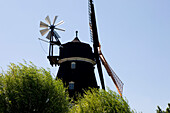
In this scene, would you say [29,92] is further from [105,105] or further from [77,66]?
[77,66]

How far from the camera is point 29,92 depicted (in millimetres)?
15906

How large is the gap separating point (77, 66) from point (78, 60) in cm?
79

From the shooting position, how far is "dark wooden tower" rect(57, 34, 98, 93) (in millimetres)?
28528


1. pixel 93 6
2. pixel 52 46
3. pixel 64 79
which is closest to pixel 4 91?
pixel 64 79

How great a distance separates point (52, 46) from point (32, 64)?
12561mm

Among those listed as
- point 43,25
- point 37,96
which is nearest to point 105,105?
point 37,96

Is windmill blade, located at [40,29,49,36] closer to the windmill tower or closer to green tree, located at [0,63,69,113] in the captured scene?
the windmill tower

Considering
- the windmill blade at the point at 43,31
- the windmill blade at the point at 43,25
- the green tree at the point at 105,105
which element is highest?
the windmill blade at the point at 43,25

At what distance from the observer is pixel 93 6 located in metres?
30.8

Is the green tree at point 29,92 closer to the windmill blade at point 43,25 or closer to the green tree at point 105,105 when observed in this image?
the green tree at point 105,105

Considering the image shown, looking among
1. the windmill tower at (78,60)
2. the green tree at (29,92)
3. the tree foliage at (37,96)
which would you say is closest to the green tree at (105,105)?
the tree foliage at (37,96)

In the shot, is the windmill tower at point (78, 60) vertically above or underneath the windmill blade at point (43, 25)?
underneath

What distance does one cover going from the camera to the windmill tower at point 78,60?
28719mm

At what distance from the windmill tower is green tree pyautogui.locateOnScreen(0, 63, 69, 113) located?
10.5 m
